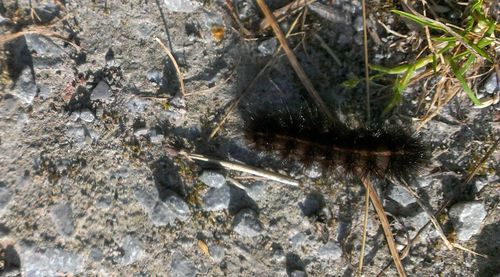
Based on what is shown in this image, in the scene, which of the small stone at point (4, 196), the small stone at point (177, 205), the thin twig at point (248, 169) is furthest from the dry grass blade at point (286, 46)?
the small stone at point (4, 196)

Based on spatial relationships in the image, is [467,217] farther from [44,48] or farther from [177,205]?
[44,48]

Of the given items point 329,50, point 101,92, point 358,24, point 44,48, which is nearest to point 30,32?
point 44,48

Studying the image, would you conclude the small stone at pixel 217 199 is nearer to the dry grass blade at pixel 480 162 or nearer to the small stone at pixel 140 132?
the small stone at pixel 140 132

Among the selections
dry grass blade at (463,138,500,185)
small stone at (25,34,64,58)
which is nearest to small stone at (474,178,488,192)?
dry grass blade at (463,138,500,185)

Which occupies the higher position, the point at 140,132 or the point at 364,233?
the point at 140,132

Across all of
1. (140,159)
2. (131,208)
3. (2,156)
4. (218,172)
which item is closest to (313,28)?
(218,172)
